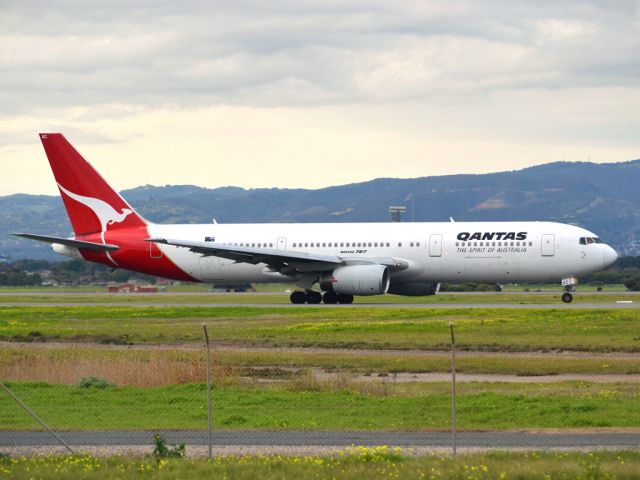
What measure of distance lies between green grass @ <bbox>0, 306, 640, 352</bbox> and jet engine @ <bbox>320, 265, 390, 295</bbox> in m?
2.54

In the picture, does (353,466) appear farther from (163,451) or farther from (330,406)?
(330,406)

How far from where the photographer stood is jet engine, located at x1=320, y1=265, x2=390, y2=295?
2181 inches

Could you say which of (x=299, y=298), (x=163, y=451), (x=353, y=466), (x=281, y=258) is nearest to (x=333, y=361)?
(x=163, y=451)

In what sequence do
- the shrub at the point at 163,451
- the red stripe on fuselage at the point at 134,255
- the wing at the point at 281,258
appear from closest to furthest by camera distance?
the shrub at the point at 163,451 → the wing at the point at 281,258 → the red stripe on fuselage at the point at 134,255

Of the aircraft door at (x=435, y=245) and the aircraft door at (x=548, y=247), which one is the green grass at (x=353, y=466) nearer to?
the aircraft door at (x=548, y=247)

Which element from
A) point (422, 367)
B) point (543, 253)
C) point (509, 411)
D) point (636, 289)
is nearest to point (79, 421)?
point (509, 411)

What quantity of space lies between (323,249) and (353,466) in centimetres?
4293

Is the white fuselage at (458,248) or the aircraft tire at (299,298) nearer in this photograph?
the white fuselage at (458,248)

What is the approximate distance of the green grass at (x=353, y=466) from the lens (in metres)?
16.0

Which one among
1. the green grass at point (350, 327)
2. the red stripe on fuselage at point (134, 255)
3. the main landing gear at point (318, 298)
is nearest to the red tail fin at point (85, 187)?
the red stripe on fuselage at point (134, 255)

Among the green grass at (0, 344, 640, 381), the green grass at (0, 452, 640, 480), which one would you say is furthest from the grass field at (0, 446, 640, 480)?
the green grass at (0, 344, 640, 381)

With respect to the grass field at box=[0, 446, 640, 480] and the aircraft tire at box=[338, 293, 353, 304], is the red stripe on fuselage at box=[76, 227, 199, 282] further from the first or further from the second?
the grass field at box=[0, 446, 640, 480]

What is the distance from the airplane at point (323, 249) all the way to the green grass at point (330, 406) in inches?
1152

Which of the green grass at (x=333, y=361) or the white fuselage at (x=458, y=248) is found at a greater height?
the white fuselage at (x=458, y=248)
